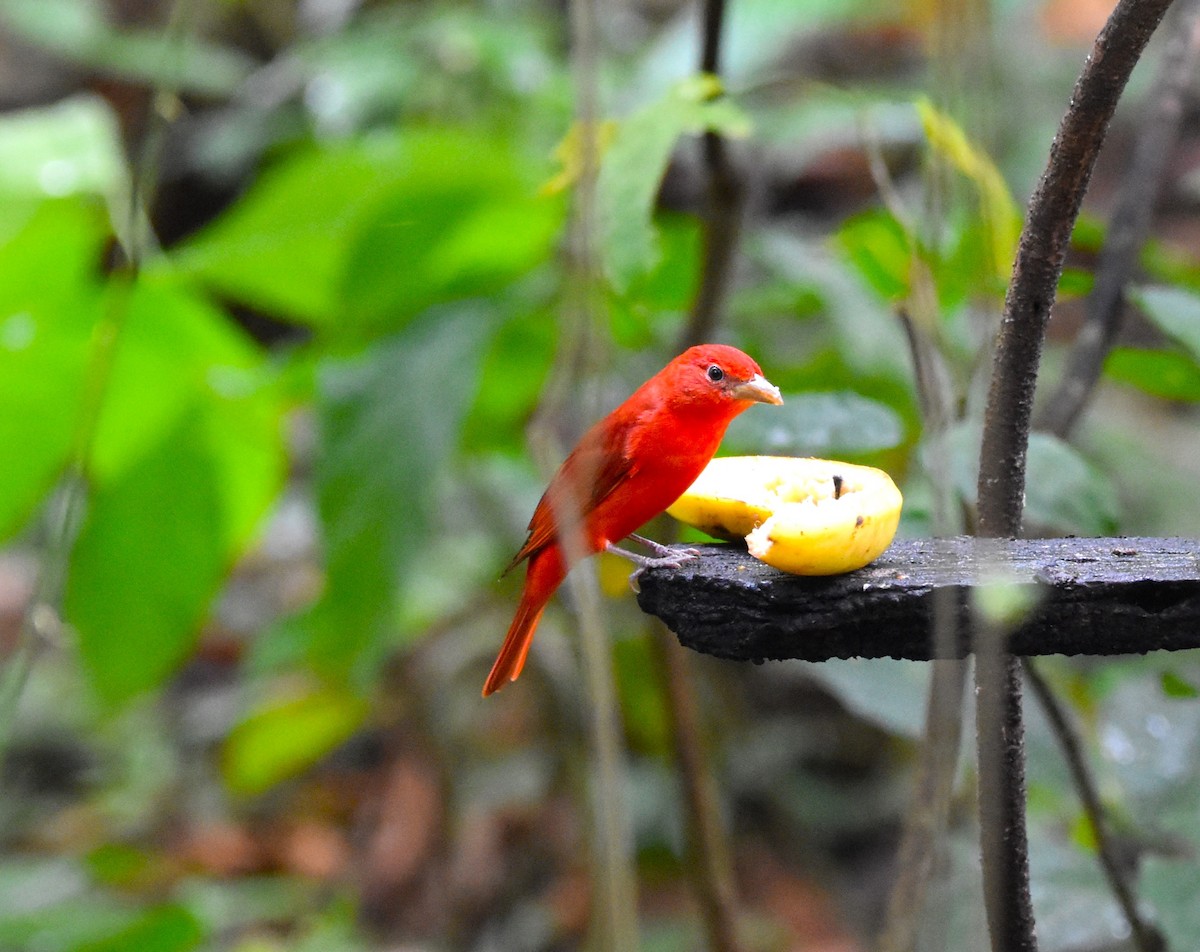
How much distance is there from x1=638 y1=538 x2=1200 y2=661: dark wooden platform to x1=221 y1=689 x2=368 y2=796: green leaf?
2441 mm

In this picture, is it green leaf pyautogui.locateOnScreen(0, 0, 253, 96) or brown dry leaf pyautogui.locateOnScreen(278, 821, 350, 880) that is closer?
brown dry leaf pyautogui.locateOnScreen(278, 821, 350, 880)

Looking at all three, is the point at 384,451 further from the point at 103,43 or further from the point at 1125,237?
the point at 103,43

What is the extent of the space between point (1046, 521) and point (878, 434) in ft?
0.80

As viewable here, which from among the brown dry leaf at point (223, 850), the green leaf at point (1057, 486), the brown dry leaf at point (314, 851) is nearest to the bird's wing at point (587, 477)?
the green leaf at point (1057, 486)

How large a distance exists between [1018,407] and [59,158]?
1.90m

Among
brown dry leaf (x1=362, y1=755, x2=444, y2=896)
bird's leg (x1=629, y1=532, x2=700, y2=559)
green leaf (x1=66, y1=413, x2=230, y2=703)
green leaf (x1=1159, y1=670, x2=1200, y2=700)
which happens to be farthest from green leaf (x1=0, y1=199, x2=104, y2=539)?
brown dry leaf (x1=362, y1=755, x2=444, y2=896)

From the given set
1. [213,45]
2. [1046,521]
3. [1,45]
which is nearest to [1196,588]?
[1046,521]

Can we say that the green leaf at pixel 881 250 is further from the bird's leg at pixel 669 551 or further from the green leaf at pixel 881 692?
the bird's leg at pixel 669 551

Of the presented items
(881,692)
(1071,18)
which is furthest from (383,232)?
(1071,18)

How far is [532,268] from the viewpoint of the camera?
1999mm

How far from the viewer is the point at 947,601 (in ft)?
2.17

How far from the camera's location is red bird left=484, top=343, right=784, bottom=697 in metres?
0.91

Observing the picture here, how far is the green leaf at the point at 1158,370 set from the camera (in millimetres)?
1420

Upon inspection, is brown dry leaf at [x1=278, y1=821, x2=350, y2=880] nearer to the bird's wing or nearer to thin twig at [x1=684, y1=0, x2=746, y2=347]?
thin twig at [x1=684, y1=0, x2=746, y2=347]
